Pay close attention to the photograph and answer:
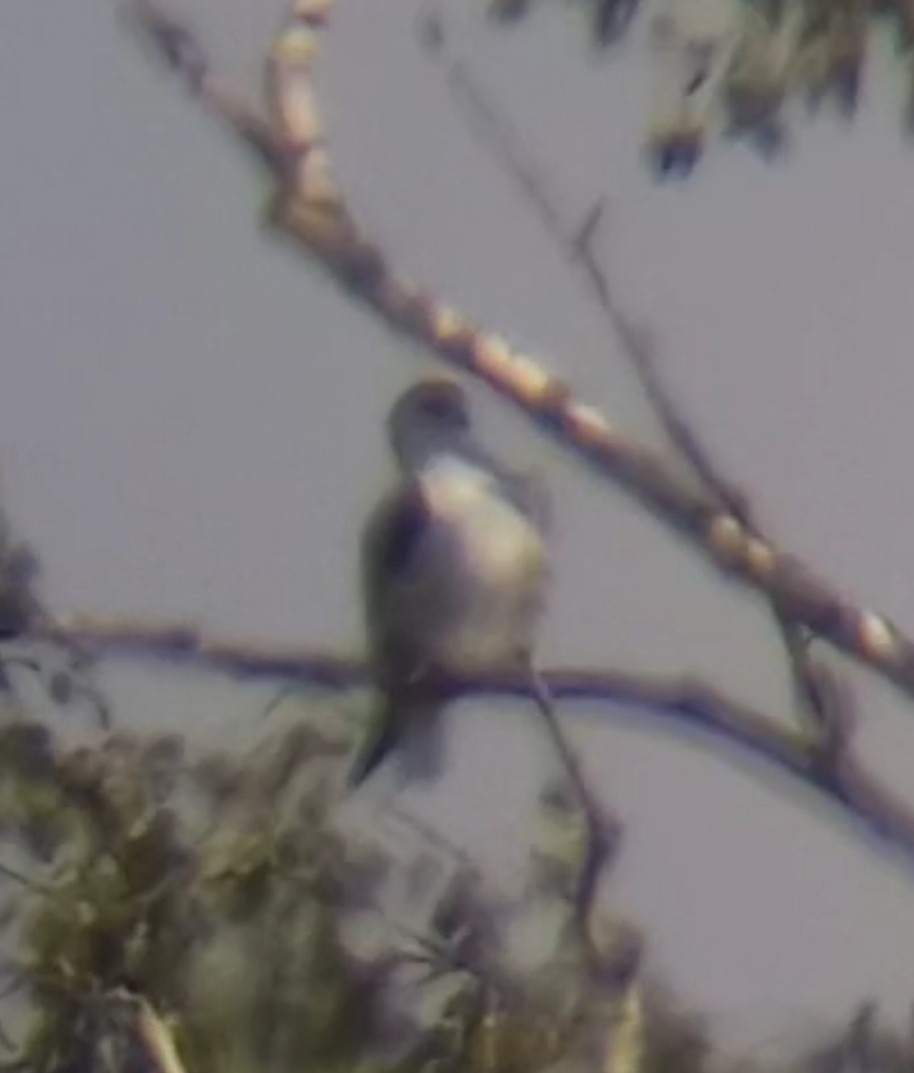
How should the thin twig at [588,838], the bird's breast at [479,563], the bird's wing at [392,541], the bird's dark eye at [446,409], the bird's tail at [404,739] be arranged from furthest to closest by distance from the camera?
the bird's dark eye at [446,409] → the bird's wing at [392,541] → the bird's breast at [479,563] → the bird's tail at [404,739] → the thin twig at [588,838]

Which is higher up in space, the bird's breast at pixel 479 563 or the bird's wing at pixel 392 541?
the bird's breast at pixel 479 563

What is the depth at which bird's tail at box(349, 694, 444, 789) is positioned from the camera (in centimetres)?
740

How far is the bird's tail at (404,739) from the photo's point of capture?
7.40m

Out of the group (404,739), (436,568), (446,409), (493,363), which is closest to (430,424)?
(446,409)

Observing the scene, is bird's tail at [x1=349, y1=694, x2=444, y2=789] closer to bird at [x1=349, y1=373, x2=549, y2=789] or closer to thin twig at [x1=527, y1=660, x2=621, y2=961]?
bird at [x1=349, y1=373, x2=549, y2=789]

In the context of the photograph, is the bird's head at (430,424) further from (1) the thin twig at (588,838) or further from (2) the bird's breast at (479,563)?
(1) the thin twig at (588,838)

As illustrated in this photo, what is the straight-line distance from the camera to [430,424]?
28.9ft

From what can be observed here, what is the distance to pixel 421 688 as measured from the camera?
7.36 metres

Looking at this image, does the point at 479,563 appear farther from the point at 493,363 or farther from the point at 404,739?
the point at 493,363

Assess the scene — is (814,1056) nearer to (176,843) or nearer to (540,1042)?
(540,1042)

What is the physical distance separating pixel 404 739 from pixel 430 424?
1404mm

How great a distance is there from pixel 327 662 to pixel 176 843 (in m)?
0.63

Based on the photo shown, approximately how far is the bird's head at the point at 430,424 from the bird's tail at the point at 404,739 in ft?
4.12

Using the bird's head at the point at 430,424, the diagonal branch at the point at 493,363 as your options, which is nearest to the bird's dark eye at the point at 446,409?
the bird's head at the point at 430,424
